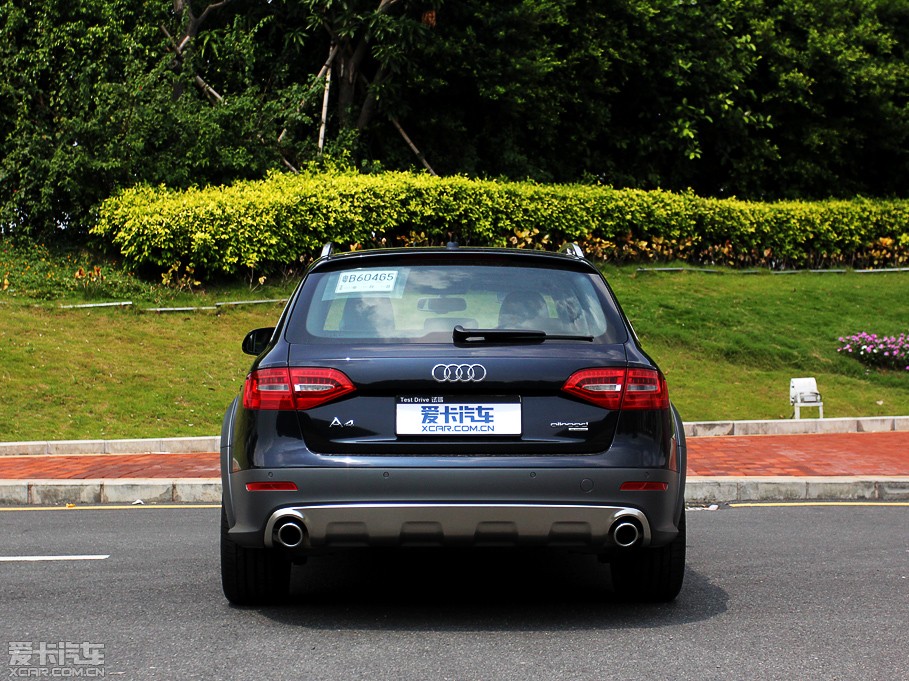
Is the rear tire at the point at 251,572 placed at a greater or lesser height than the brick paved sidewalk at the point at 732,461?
greater

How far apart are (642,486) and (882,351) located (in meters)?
14.8

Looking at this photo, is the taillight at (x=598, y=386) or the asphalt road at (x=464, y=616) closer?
the asphalt road at (x=464, y=616)

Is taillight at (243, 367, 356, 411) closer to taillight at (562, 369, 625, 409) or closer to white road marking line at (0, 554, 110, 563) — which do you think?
taillight at (562, 369, 625, 409)

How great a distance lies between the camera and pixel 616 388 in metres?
5.37

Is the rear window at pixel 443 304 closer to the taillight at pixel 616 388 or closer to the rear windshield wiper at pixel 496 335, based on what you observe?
the rear windshield wiper at pixel 496 335

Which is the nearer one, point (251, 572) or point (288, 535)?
point (288, 535)

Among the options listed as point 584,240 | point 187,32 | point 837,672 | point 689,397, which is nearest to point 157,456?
point 689,397

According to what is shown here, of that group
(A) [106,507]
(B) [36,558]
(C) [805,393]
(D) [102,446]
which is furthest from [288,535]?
(C) [805,393]

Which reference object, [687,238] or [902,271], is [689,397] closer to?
[687,238]

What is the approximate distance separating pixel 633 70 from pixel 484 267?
952 inches

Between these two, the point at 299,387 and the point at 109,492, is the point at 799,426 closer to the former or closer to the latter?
the point at 109,492

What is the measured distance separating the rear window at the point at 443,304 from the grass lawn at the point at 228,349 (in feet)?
26.9

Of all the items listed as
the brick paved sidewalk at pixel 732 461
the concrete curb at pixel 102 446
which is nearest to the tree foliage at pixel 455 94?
the concrete curb at pixel 102 446

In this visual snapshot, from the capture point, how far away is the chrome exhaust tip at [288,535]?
5273mm
